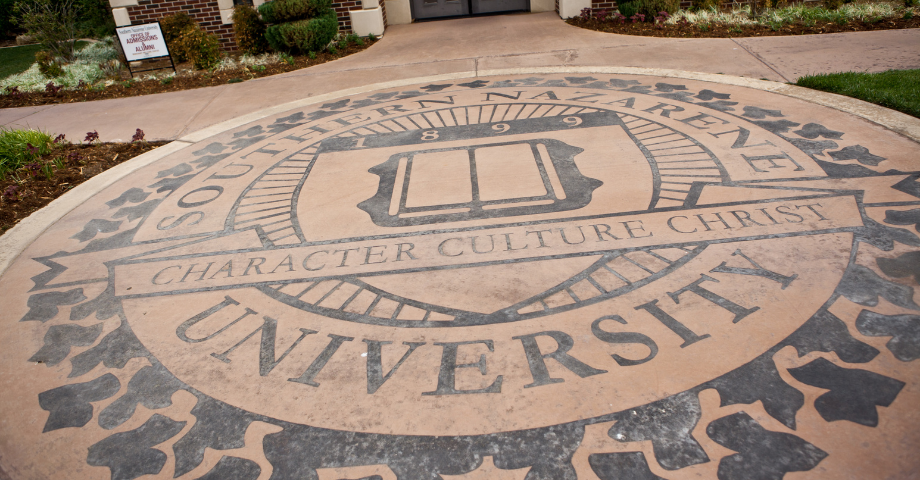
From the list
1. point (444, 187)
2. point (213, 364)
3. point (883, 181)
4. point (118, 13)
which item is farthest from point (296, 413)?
point (118, 13)

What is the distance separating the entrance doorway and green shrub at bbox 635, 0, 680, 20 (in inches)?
120

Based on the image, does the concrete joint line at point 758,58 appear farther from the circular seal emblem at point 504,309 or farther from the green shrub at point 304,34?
the green shrub at point 304,34

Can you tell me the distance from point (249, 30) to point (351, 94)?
438 cm

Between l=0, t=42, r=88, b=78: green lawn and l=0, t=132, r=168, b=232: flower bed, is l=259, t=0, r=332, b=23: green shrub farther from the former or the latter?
l=0, t=42, r=88, b=78: green lawn

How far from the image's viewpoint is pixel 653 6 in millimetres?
8773

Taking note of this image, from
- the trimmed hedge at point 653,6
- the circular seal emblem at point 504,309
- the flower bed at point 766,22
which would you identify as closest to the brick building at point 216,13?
the flower bed at point 766,22

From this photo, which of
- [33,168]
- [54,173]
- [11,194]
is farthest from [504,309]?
[33,168]

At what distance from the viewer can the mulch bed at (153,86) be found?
7.90 metres

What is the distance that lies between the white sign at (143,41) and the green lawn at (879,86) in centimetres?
885

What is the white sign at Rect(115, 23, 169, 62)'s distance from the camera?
8.67 m

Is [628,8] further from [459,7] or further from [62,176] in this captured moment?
[62,176]

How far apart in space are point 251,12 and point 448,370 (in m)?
9.07

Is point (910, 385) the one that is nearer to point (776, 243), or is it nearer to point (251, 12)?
point (776, 243)

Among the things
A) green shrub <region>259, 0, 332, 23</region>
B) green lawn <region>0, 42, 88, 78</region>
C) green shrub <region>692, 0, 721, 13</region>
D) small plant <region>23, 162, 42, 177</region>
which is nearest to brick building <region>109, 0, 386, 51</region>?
green shrub <region>259, 0, 332, 23</region>
